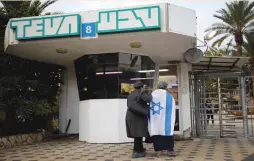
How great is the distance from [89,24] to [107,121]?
288 cm

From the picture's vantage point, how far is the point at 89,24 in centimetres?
820

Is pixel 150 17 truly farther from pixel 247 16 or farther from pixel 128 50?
pixel 247 16

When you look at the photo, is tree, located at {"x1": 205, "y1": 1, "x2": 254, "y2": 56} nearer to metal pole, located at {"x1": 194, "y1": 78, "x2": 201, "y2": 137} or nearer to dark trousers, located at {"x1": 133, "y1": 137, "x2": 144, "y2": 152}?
metal pole, located at {"x1": 194, "y1": 78, "x2": 201, "y2": 137}

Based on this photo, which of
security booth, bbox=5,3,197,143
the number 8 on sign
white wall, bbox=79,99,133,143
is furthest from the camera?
white wall, bbox=79,99,133,143

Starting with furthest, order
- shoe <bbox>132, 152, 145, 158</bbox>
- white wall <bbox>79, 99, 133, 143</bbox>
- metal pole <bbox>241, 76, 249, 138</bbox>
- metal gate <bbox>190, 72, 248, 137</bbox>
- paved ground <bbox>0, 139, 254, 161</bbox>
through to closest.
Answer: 1. metal gate <bbox>190, 72, 248, 137</bbox>
2. metal pole <bbox>241, 76, 249, 138</bbox>
3. white wall <bbox>79, 99, 133, 143</bbox>
4. shoe <bbox>132, 152, 145, 158</bbox>
5. paved ground <bbox>0, 139, 254, 161</bbox>

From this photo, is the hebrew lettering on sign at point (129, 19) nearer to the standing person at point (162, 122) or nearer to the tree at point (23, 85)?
the standing person at point (162, 122)

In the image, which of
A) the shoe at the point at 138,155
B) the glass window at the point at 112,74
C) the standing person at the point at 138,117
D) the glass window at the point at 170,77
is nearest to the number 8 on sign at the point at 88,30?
the glass window at the point at 112,74

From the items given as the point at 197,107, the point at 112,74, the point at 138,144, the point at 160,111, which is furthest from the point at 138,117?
the point at 197,107

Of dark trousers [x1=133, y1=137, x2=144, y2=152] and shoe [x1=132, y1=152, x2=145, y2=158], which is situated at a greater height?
dark trousers [x1=133, y1=137, x2=144, y2=152]

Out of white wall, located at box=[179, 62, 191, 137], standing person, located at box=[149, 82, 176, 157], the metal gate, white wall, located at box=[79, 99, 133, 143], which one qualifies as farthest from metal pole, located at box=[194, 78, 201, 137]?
standing person, located at box=[149, 82, 176, 157]

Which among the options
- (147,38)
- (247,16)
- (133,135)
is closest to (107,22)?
(147,38)

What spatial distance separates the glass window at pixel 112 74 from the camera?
31.0ft

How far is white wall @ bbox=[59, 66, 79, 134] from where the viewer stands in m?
11.8

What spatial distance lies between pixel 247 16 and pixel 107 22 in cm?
1572
